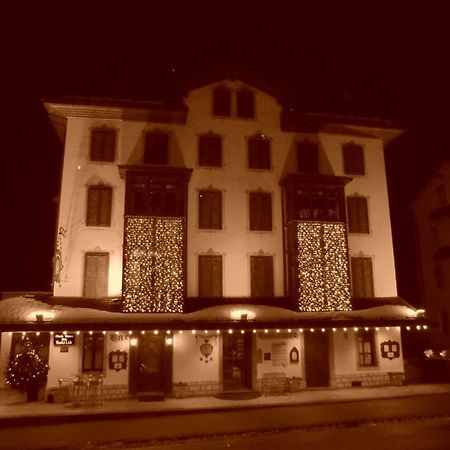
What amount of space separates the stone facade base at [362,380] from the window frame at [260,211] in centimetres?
775

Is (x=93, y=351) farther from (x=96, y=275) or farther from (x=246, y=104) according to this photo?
(x=246, y=104)

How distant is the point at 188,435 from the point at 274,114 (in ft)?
53.7

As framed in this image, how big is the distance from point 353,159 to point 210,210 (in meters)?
8.24

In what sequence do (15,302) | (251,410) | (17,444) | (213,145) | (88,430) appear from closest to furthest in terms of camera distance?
(17,444) < (88,430) < (251,410) < (15,302) < (213,145)

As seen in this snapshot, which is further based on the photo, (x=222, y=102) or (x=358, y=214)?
(x=358, y=214)

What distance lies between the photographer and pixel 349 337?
2148 cm

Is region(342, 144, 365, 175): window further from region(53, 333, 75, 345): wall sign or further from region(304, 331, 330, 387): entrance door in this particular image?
region(53, 333, 75, 345): wall sign

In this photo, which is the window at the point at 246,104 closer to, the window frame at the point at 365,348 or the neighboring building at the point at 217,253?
the neighboring building at the point at 217,253

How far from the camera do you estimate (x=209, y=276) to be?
839 inches

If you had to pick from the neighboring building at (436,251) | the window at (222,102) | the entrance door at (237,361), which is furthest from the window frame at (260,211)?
the neighboring building at (436,251)

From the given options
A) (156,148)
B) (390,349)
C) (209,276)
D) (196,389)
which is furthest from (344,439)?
(156,148)

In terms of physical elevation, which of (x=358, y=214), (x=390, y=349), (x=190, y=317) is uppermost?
(x=358, y=214)

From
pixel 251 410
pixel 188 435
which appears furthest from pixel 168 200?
pixel 188 435

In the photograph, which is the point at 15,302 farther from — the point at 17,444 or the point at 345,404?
the point at 345,404
